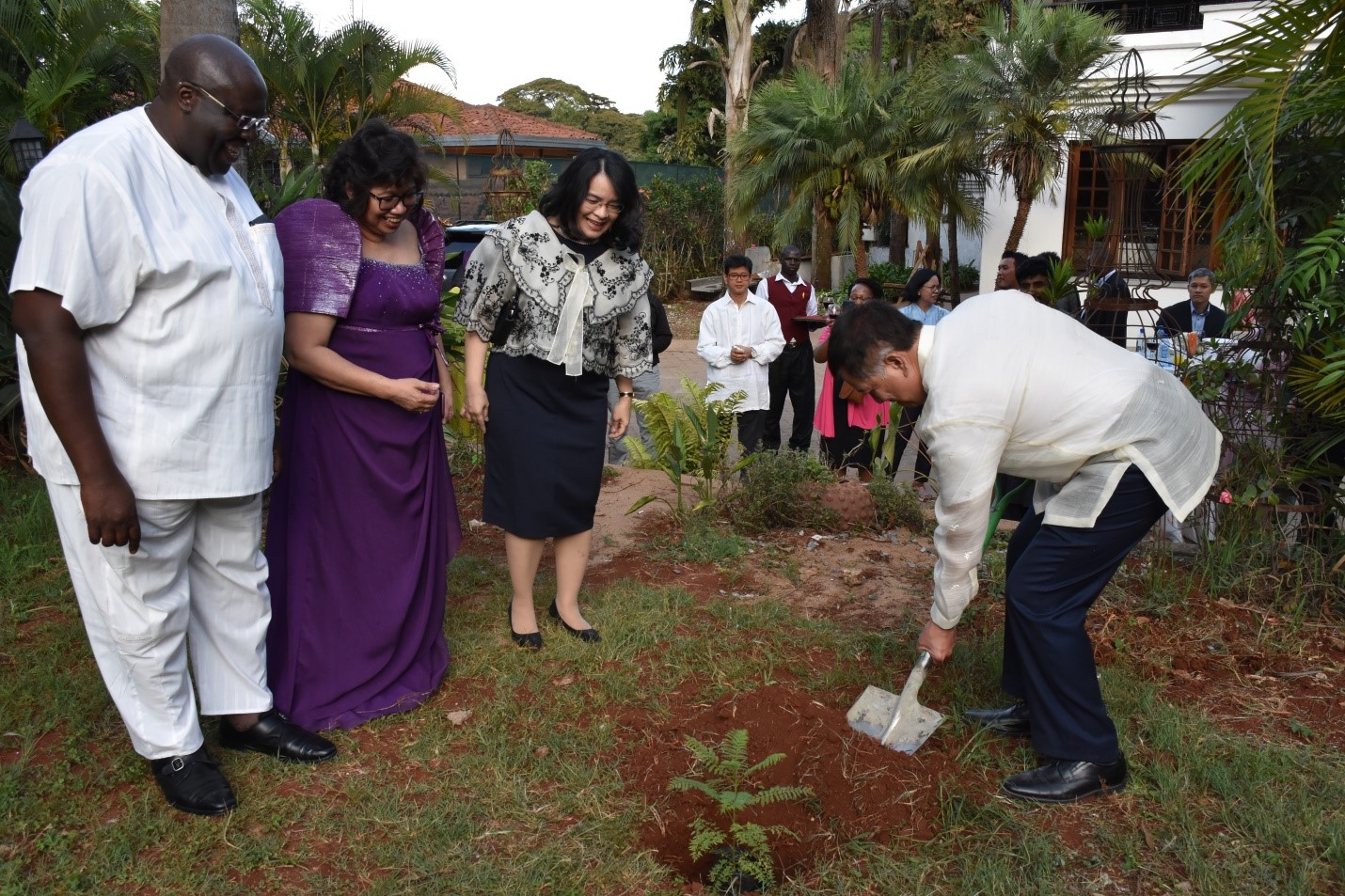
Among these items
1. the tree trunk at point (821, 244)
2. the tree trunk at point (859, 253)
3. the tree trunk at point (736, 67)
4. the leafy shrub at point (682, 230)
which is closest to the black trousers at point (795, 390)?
the tree trunk at point (859, 253)

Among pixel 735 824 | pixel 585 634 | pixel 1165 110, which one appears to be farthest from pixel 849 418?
pixel 1165 110

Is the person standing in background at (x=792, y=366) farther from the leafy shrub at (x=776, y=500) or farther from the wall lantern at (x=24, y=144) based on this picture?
the wall lantern at (x=24, y=144)

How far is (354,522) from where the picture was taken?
3.59 metres

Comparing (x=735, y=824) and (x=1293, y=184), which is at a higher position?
(x=1293, y=184)

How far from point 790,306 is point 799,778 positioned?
5.53 meters

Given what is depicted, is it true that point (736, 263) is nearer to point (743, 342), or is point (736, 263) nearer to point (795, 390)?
point (743, 342)

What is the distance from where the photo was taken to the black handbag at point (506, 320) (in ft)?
12.7

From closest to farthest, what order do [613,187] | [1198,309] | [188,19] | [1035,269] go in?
[613,187], [188,19], [1035,269], [1198,309]

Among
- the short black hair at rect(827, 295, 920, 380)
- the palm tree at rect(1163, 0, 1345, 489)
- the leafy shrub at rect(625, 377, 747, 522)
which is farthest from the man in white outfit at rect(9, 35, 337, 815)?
the palm tree at rect(1163, 0, 1345, 489)

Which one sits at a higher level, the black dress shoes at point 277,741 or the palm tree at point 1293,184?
the palm tree at point 1293,184

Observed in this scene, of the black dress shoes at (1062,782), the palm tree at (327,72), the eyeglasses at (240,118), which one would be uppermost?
the palm tree at (327,72)

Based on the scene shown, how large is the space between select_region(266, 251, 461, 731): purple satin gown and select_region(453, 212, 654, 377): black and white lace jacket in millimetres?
243

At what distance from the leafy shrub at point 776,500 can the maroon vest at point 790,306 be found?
7.93 ft

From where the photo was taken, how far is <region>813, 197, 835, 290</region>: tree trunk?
51.6ft
